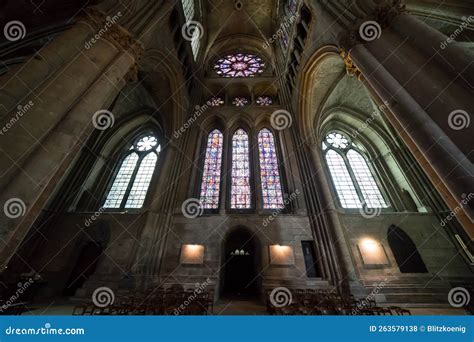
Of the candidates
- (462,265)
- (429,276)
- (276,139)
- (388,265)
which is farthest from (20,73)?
(462,265)

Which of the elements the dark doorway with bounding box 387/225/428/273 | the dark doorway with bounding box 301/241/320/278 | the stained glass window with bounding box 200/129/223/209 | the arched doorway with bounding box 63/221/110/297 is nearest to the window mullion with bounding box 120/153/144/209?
the arched doorway with bounding box 63/221/110/297

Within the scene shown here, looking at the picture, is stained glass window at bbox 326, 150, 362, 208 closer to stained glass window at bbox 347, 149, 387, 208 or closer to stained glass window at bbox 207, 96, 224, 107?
stained glass window at bbox 347, 149, 387, 208

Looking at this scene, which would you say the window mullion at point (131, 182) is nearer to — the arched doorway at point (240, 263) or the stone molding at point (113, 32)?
the arched doorway at point (240, 263)

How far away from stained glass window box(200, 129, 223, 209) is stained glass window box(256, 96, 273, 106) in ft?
13.0

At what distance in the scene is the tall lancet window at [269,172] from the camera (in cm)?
946

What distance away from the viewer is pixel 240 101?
45.3 feet

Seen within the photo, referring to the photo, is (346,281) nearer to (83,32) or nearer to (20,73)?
(20,73)

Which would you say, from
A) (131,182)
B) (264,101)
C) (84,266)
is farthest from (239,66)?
(84,266)

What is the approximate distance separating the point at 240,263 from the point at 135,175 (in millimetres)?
7795

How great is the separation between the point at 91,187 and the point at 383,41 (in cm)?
1388

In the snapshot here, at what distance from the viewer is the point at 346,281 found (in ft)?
21.9

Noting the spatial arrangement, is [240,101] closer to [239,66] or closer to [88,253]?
[239,66]

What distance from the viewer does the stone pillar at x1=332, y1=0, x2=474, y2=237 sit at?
9.99ft

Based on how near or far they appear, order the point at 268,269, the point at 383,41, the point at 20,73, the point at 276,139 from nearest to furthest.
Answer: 1. the point at 20,73
2. the point at 383,41
3. the point at 268,269
4. the point at 276,139
